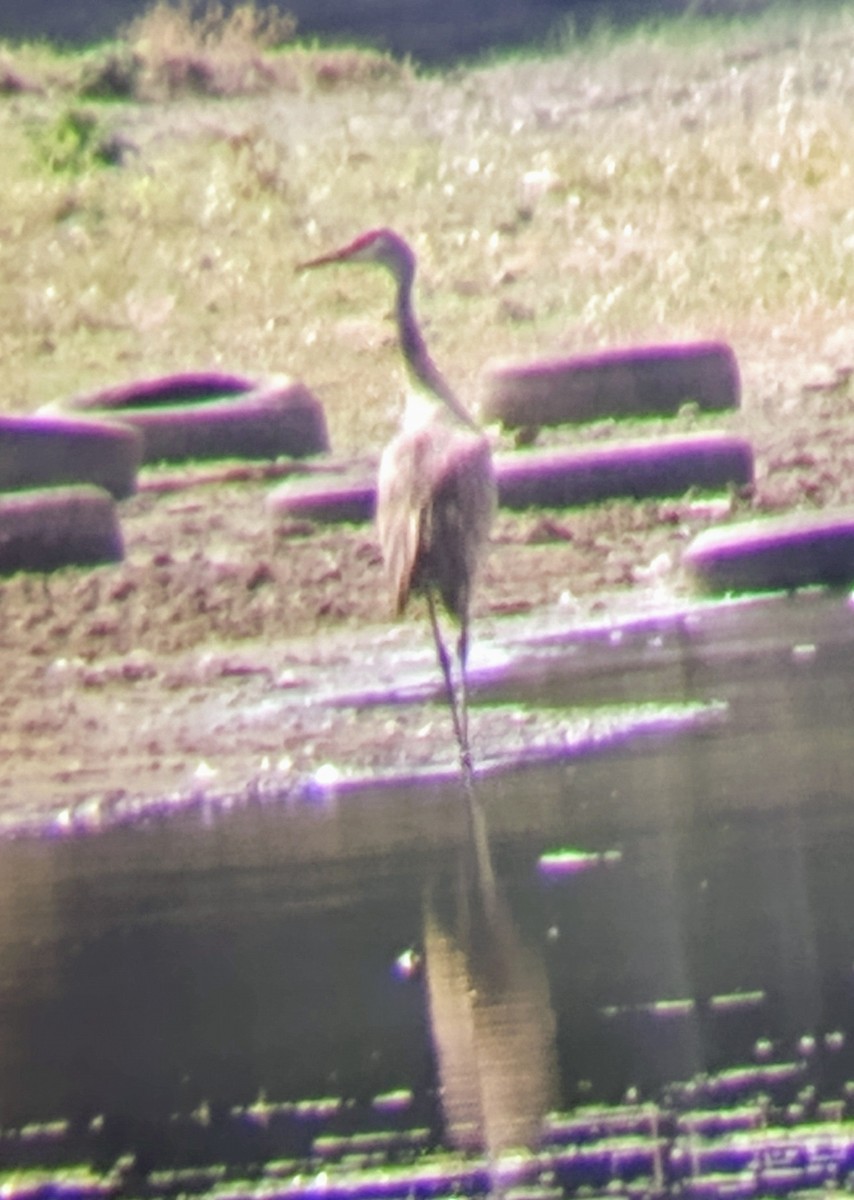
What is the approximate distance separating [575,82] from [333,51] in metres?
2.98

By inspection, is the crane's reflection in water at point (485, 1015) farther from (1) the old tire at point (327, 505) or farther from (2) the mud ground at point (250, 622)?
(1) the old tire at point (327, 505)

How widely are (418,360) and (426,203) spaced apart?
11.3 m

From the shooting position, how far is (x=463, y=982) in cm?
630

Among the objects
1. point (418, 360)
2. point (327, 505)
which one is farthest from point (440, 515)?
point (327, 505)

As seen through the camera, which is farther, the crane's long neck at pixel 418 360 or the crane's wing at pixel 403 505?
the crane's long neck at pixel 418 360

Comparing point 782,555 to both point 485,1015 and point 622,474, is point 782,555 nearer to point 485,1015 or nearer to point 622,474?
point 622,474

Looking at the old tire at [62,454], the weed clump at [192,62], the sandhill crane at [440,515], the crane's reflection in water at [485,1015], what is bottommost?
the weed clump at [192,62]

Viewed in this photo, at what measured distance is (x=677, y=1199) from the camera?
4664 millimetres

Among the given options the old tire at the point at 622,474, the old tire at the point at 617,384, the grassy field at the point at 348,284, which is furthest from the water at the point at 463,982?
the old tire at the point at 617,384

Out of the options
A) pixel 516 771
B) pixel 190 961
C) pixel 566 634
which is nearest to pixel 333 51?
pixel 566 634

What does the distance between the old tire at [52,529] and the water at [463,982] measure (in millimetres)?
4168

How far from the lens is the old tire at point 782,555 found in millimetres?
11219

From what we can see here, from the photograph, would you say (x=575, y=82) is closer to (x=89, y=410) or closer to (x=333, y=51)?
(x=333, y=51)

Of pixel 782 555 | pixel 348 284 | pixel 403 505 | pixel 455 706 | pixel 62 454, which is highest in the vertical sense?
pixel 403 505
